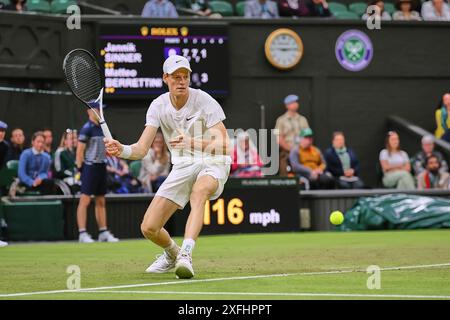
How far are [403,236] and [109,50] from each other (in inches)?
315

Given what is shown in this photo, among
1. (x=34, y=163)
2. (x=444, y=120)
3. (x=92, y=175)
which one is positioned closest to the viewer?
(x=92, y=175)

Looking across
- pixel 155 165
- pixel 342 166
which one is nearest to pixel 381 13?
pixel 342 166

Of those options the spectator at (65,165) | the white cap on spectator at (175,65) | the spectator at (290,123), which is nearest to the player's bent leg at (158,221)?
the white cap on spectator at (175,65)

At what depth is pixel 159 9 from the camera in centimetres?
2247

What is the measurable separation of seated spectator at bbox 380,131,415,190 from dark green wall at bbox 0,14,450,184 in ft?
8.17

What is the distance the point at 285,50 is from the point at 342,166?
376 centimetres

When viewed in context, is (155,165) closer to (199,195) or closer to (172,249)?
(172,249)

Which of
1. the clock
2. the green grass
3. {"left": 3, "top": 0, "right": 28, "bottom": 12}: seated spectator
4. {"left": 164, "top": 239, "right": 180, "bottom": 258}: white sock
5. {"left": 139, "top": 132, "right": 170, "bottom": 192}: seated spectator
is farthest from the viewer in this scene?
the clock

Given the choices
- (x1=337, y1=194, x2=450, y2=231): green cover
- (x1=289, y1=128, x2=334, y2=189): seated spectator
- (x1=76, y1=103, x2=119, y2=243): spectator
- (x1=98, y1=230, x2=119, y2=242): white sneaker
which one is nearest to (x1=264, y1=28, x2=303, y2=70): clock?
(x1=289, y1=128, x2=334, y2=189): seated spectator

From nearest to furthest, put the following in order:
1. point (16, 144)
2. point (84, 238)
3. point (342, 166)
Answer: point (84, 238) < point (16, 144) < point (342, 166)

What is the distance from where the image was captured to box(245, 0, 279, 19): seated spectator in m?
23.6

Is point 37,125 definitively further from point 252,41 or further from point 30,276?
point 30,276

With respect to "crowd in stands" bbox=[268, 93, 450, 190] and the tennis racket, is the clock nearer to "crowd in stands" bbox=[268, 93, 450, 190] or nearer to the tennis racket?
"crowd in stands" bbox=[268, 93, 450, 190]

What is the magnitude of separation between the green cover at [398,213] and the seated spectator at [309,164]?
148 centimetres
